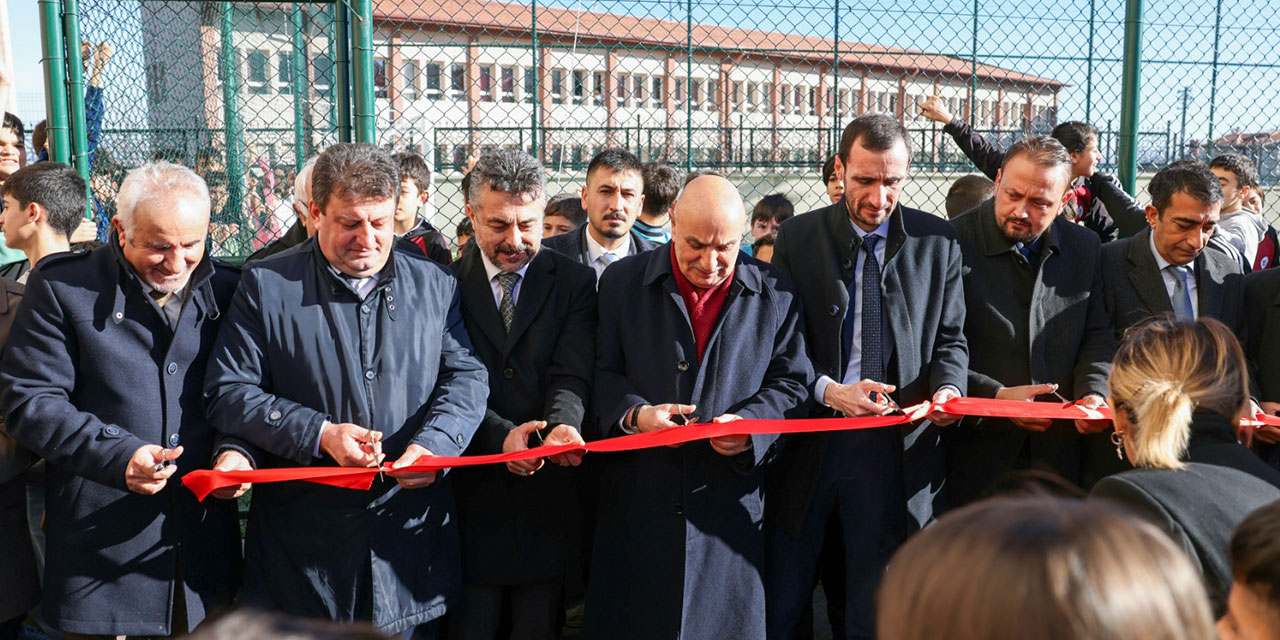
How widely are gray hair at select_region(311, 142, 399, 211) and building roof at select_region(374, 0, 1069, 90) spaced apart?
3.88 metres

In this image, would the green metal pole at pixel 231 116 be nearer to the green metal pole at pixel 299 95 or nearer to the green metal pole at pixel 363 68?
the green metal pole at pixel 299 95

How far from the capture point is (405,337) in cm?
344

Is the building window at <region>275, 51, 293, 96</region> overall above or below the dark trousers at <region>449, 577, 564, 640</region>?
above

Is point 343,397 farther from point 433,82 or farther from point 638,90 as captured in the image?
point 638,90

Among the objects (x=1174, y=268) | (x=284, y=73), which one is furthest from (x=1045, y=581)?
(x=284, y=73)

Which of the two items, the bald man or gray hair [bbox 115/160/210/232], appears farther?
the bald man

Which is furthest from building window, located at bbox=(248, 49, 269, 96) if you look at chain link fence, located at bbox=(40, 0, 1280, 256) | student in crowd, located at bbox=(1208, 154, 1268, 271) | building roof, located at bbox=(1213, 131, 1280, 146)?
building roof, located at bbox=(1213, 131, 1280, 146)

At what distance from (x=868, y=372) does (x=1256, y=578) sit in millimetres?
2242

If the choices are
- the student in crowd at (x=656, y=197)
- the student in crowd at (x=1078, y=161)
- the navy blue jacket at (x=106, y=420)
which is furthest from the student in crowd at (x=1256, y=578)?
the student in crowd at (x=1078, y=161)

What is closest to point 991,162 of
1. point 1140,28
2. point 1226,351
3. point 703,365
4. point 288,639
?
point 1140,28

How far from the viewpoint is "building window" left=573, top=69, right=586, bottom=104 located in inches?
410

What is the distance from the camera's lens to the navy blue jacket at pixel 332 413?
3316 mm

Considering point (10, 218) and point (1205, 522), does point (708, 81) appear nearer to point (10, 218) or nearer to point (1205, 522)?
point (10, 218)

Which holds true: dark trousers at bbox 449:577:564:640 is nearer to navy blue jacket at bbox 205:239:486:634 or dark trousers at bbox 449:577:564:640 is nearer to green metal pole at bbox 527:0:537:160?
navy blue jacket at bbox 205:239:486:634
